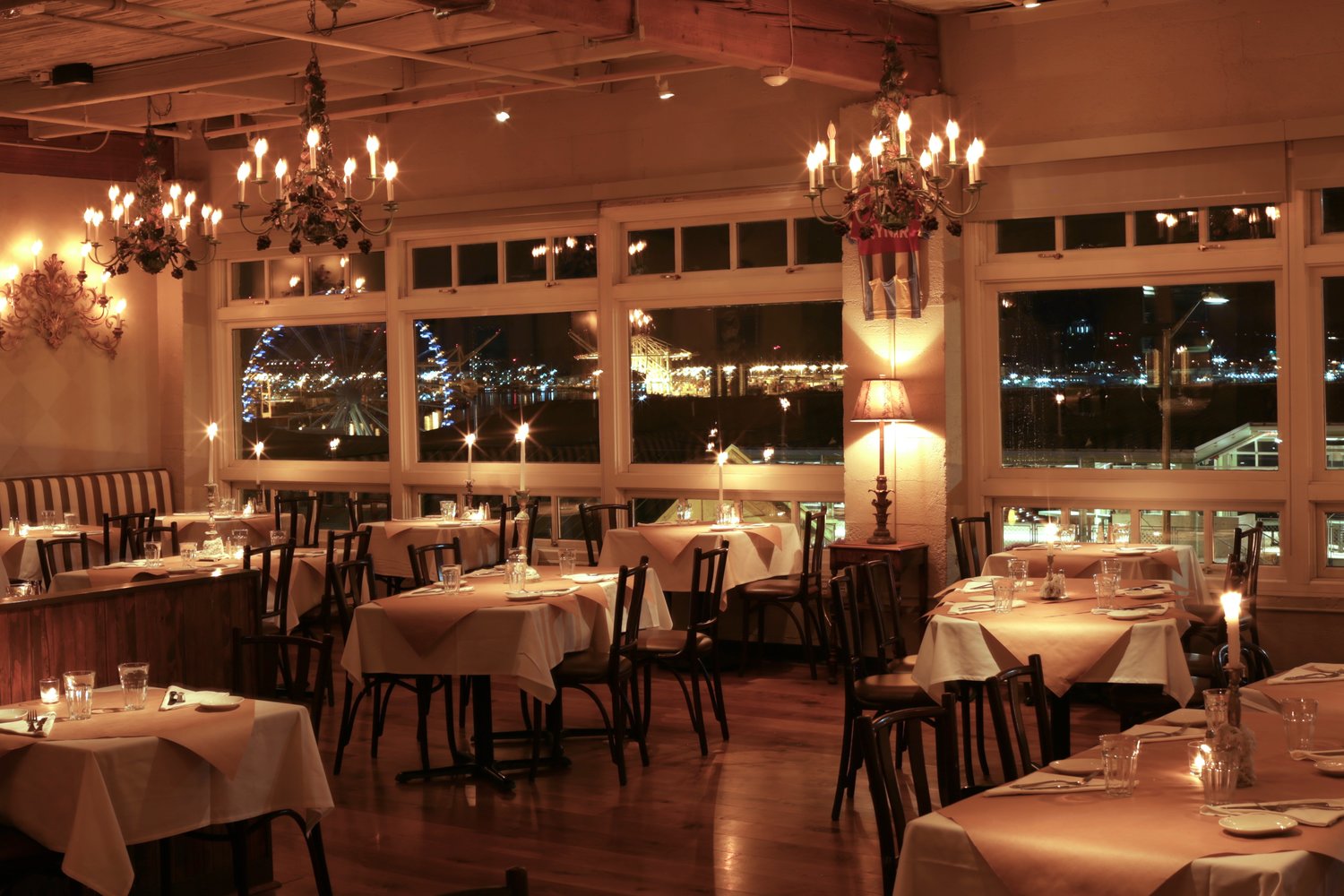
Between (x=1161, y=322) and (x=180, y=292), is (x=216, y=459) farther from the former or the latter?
(x=1161, y=322)

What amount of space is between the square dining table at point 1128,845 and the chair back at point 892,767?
0.64 ft

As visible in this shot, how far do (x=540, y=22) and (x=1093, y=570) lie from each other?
388 centimetres

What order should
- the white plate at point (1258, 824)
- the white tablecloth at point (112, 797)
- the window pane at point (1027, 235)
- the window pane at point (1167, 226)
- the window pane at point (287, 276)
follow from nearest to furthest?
the white plate at point (1258, 824)
the white tablecloth at point (112, 797)
the window pane at point (1167, 226)
the window pane at point (1027, 235)
the window pane at point (287, 276)

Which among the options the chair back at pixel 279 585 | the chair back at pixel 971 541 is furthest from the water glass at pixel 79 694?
the chair back at pixel 971 541

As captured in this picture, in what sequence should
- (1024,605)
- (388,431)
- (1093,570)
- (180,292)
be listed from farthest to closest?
(180,292), (388,431), (1093,570), (1024,605)

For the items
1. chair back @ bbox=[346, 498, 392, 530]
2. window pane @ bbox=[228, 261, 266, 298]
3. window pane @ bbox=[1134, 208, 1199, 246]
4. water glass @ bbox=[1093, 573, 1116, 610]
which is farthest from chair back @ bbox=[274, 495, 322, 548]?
window pane @ bbox=[1134, 208, 1199, 246]

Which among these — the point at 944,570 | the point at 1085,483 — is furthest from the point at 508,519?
the point at 1085,483

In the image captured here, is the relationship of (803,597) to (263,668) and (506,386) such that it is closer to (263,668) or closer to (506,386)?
(506,386)

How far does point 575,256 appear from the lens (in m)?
10.7

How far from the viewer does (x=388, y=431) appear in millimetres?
11492

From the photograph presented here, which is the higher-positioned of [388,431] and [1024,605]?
[388,431]

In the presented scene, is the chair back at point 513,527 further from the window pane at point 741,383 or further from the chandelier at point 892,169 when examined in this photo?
the chandelier at point 892,169

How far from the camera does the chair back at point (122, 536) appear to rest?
9.45m

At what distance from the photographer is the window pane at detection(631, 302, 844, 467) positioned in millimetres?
9867
